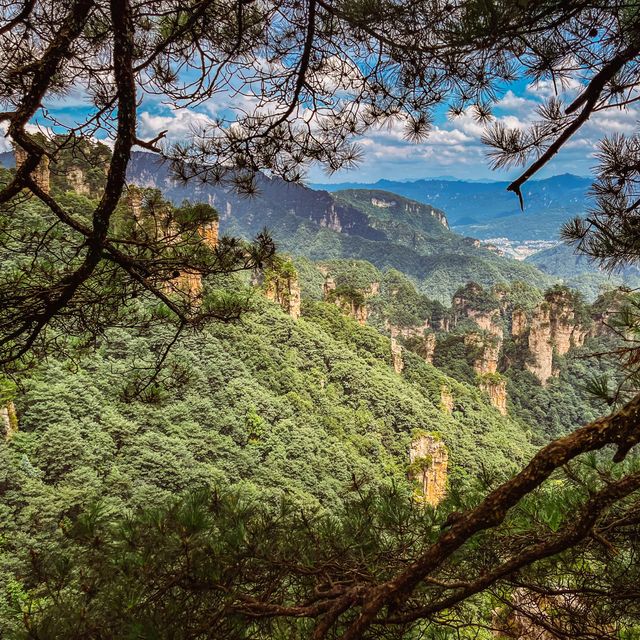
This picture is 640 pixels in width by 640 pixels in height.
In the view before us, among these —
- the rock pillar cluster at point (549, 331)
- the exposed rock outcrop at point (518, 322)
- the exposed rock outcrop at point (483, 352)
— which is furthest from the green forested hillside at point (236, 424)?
the exposed rock outcrop at point (518, 322)

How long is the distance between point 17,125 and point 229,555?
1454 mm

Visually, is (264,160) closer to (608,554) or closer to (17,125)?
(17,125)

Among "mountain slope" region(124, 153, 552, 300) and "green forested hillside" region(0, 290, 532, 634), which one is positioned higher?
"mountain slope" region(124, 153, 552, 300)

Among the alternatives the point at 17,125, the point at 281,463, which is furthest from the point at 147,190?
the point at 281,463

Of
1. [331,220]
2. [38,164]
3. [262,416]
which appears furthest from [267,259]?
[331,220]

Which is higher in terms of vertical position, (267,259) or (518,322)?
(267,259)

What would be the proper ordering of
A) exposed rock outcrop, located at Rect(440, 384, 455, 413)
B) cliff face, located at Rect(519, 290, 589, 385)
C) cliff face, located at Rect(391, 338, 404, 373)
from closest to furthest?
1. exposed rock outcrop, located at Rect(440, 384, 455, 413)
2. cliff face, located at Rect(391, 338, 404, 373)
3. cliff face, located at Rect(519, 290, 589, 385)

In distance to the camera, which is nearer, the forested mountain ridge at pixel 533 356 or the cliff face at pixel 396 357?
the cliff face at pixel 396 357

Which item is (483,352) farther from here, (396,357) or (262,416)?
(262,416)

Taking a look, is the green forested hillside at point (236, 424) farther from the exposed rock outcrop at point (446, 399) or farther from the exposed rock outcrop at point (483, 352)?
the exposed rock outcrop at point (483, 352)

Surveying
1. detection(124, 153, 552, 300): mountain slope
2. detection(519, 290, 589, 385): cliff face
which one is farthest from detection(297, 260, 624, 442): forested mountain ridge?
detection(124, 153, 552, 300): mountain slope

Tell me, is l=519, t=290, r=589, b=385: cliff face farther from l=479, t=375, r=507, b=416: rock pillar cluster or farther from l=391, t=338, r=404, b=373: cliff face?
l=391, t=338, r=404, b=373: cliff face

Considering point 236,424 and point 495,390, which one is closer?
point 236,424

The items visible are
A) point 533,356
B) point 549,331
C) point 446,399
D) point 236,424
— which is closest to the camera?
point 236,424
